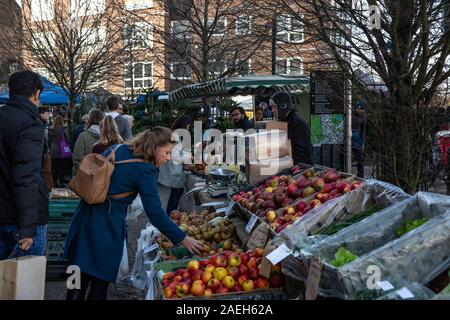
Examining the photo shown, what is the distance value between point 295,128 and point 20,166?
13.3 feet

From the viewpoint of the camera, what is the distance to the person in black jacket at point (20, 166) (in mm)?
3820

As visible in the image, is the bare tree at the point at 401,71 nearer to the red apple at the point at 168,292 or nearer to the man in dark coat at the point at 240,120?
the red apple at the point at 168,292

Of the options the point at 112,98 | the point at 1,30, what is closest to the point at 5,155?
the point at 112,98

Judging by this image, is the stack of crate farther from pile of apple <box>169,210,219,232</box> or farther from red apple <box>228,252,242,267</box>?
red apple <box>228,252,242,267</box>

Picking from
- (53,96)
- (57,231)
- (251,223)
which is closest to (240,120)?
(57,231)

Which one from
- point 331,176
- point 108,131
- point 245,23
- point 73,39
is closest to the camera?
point 331,176

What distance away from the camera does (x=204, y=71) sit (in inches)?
668

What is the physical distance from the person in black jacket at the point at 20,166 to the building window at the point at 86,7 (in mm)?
16104

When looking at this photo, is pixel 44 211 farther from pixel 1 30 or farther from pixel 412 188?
pixel 1 30

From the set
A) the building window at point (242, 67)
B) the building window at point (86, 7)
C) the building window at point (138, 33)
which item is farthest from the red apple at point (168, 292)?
the building window at point (86, 7)

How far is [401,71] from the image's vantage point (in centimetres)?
575

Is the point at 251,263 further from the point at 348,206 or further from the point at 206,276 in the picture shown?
the point at 348,206

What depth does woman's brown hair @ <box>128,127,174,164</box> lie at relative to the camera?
430 cm
